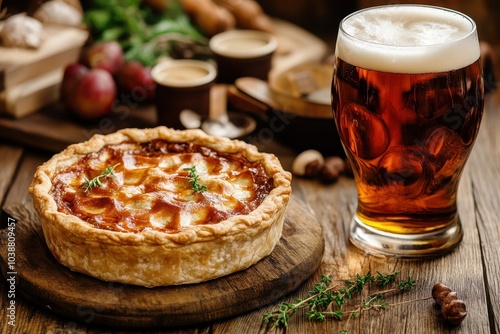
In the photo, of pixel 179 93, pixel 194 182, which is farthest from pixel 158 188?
pixel 179 93

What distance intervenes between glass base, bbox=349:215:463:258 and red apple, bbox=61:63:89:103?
209 cm

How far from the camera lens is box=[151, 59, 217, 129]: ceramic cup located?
452cm

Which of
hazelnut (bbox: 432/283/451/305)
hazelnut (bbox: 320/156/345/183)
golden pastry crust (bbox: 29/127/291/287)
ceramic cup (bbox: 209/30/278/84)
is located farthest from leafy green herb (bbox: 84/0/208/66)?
hazelnut (bbox: 432/283/451/305)

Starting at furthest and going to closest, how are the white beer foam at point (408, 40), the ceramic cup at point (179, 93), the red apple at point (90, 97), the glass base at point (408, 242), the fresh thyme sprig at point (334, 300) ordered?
the red apple at point (90, 97)
the ceramic cup at point (179, 93)
the glass base at point (408, 242)
the white beer foam at point (408, 40)
the fresh thyme sprig at point (334, 300)

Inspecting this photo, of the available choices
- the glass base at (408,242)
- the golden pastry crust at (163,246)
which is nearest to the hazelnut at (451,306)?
the glass base at (408,242)

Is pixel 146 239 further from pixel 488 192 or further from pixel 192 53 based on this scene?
pixel 192 53

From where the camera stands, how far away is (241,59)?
4.94 metres

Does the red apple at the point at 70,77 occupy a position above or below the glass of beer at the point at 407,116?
below

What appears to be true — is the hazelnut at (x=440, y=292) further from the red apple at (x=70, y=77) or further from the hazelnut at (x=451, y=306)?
the red apple at (x=70, y=77)

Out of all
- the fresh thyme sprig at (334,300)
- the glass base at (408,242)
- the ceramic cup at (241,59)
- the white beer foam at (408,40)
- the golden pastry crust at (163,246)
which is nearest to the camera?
the golden pastry crust at (163,246)

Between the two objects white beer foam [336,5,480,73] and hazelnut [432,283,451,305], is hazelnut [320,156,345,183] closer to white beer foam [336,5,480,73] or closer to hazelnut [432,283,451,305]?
white beer foam [336,5,480,73]

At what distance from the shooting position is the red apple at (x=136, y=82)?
4.97 meters

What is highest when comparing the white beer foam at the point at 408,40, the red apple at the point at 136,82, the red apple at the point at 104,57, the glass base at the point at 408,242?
the white beer foam at the point at 408,40

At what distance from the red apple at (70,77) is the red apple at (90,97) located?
Result: 0.11ft
